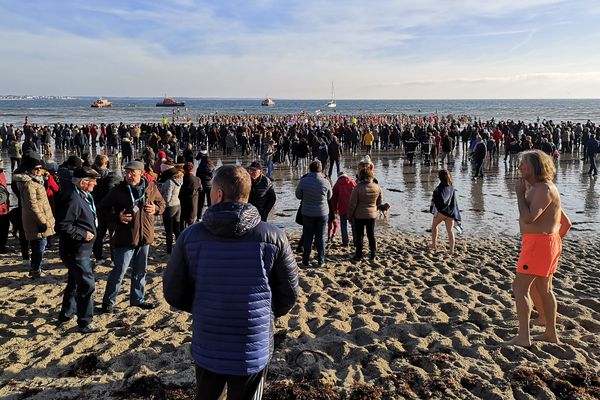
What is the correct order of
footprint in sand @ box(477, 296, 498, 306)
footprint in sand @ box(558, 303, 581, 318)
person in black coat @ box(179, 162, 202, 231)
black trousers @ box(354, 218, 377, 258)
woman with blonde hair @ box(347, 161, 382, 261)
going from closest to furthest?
footprint in sand @ box(558, 303, 581, 318), footprint in sand @ box(477, 296, 498, 306), woman with blonde hair @ box(347, 161, 382, 261), black trousers @ box(354, 218, 377, 258), person in black coat @ box(179, 162, 202, 231)

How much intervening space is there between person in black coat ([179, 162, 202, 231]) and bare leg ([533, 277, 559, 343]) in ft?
19.1

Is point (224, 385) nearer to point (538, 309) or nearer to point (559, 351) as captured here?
point (559, 351)

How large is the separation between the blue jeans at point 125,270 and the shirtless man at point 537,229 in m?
3.99

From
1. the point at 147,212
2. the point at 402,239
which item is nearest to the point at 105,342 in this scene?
the point at 147,212

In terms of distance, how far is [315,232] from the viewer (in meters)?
7.85

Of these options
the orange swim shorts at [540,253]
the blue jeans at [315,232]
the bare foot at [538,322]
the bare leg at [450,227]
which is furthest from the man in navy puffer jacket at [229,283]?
the bare leg at [450,227]

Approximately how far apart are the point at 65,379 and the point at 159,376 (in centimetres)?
78

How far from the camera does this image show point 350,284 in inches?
273

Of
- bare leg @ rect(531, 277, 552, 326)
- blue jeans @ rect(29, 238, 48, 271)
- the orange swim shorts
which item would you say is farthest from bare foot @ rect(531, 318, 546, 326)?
blue jeans @ rect(29, 238, 48, 271)

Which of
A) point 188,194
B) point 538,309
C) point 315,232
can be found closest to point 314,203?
point 315,232

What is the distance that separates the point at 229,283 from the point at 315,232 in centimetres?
531

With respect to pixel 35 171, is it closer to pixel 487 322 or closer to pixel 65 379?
pixel 65 379

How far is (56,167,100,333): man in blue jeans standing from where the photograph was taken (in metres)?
5.07

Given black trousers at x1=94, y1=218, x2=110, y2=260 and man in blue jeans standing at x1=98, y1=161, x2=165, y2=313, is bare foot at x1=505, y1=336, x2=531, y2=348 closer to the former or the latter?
man in blue jeans standing at x1=98, y1=161, x2=165, y2=313
